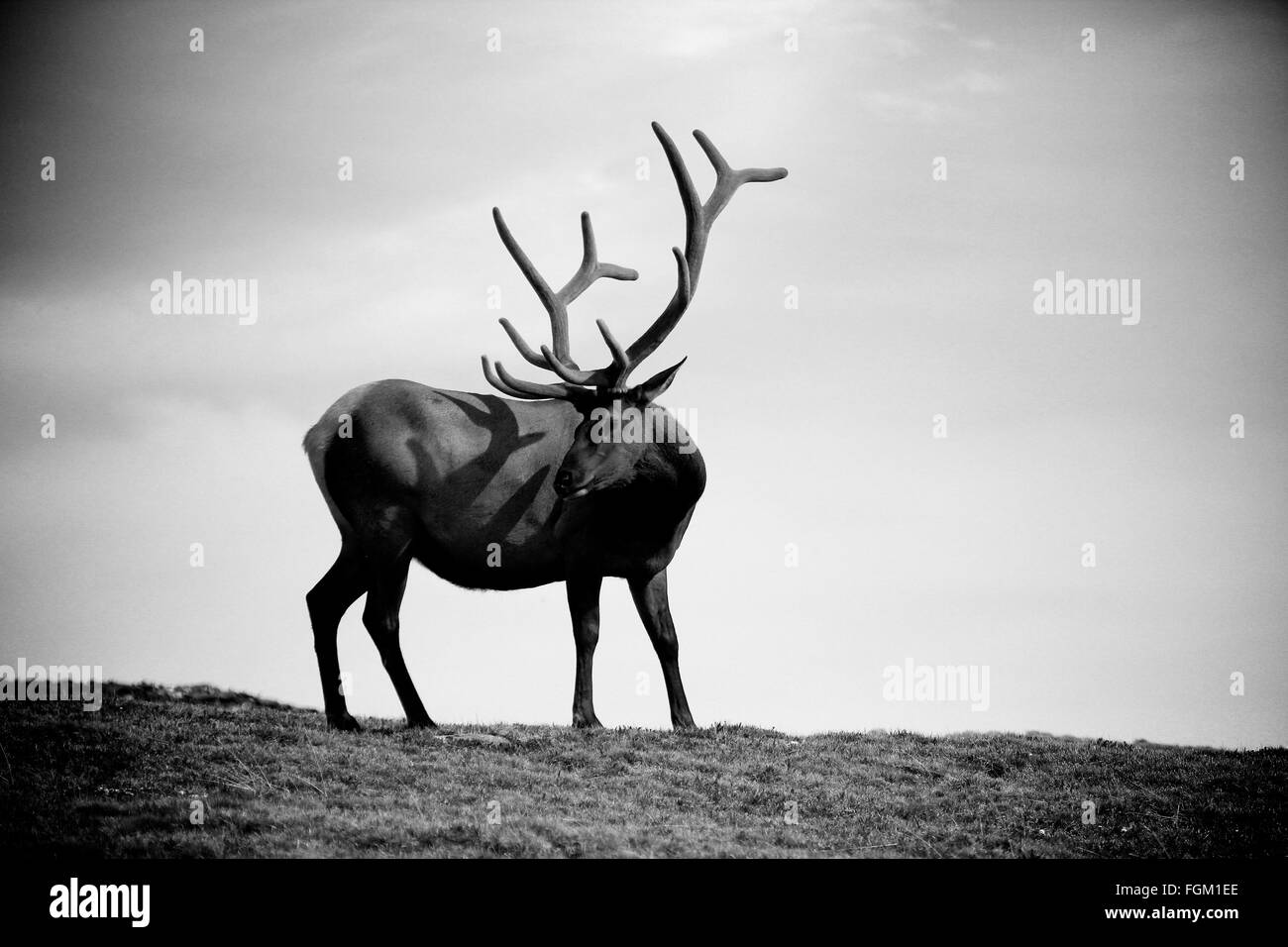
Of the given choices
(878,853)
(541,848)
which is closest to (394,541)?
(541,848)

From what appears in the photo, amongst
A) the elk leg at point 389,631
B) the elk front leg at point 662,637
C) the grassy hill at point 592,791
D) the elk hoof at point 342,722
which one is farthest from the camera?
the elk front leg at point 662,637

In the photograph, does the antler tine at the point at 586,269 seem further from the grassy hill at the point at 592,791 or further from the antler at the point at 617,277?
the grassy hill at the point at 592,791

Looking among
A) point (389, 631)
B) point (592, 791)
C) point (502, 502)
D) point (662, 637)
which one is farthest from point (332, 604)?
point (592, 791)

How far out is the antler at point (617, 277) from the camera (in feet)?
54.3

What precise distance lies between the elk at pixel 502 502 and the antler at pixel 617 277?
1.1 inches

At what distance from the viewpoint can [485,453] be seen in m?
16.5

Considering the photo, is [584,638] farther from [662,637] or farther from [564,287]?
[564,287]

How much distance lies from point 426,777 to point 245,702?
640cm

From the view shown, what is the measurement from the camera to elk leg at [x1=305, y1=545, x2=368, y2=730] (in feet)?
52.9

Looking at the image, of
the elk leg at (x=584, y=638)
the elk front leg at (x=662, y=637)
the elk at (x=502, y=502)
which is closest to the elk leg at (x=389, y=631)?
the elk at (x=502, y=502)

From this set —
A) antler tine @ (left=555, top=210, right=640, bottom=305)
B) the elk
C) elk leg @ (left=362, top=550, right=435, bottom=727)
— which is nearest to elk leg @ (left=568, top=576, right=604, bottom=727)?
the elk

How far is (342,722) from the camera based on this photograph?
1572 centimetres

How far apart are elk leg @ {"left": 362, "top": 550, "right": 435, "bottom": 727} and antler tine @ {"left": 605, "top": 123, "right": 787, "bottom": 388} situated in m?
3.24

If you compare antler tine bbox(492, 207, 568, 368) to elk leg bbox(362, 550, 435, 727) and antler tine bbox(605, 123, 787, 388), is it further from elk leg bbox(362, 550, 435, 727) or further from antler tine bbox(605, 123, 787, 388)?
elk leg bbox(362, 550, 435, 727)
